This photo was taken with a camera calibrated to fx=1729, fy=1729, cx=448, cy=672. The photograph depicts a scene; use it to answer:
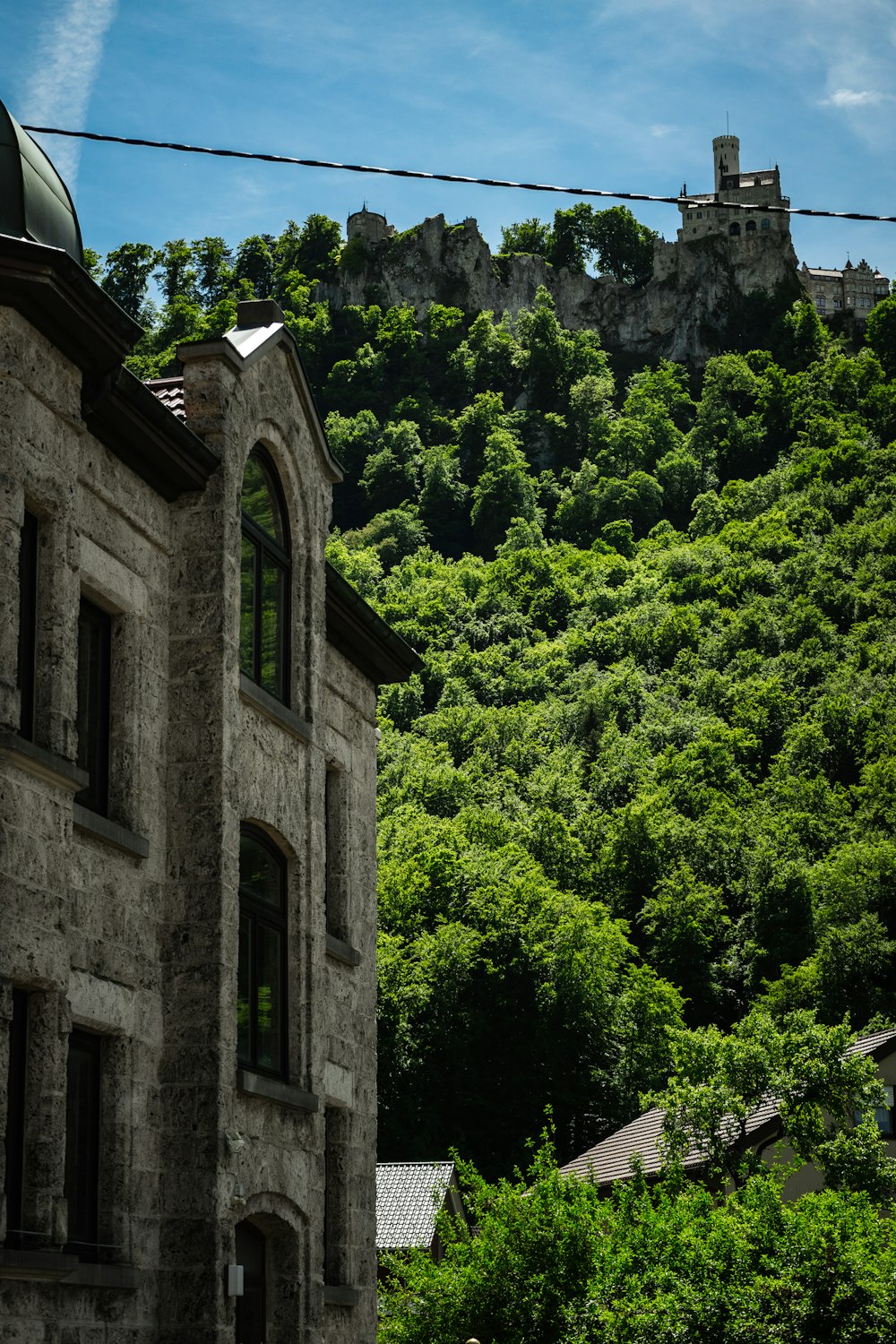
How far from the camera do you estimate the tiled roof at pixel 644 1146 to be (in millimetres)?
39906

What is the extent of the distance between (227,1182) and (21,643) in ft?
15.6

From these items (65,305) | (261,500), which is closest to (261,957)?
(261,500)

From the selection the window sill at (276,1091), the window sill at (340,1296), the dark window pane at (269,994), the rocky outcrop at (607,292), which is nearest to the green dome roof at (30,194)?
the dark window pane at (269,994)

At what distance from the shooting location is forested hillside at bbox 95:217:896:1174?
68.9m

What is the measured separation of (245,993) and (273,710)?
2693mm

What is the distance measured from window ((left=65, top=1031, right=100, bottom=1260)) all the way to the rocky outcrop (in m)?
174

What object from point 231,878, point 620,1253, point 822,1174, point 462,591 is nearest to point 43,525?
point 231,878

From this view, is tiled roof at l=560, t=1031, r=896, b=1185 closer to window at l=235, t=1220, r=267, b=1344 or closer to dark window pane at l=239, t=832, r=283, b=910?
window at l=235, t=1220, r=267, b=1344

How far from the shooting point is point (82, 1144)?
13.3m

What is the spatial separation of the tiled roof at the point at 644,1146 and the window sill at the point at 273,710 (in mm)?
23147

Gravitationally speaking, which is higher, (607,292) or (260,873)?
(607,292)

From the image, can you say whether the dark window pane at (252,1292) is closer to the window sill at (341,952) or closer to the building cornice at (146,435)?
the window sill at (341,952)

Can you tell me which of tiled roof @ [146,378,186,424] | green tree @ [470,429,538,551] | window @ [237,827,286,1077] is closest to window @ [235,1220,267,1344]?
window @ [237,827,286,1077]

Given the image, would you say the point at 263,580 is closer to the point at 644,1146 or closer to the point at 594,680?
the point at 644,1146
